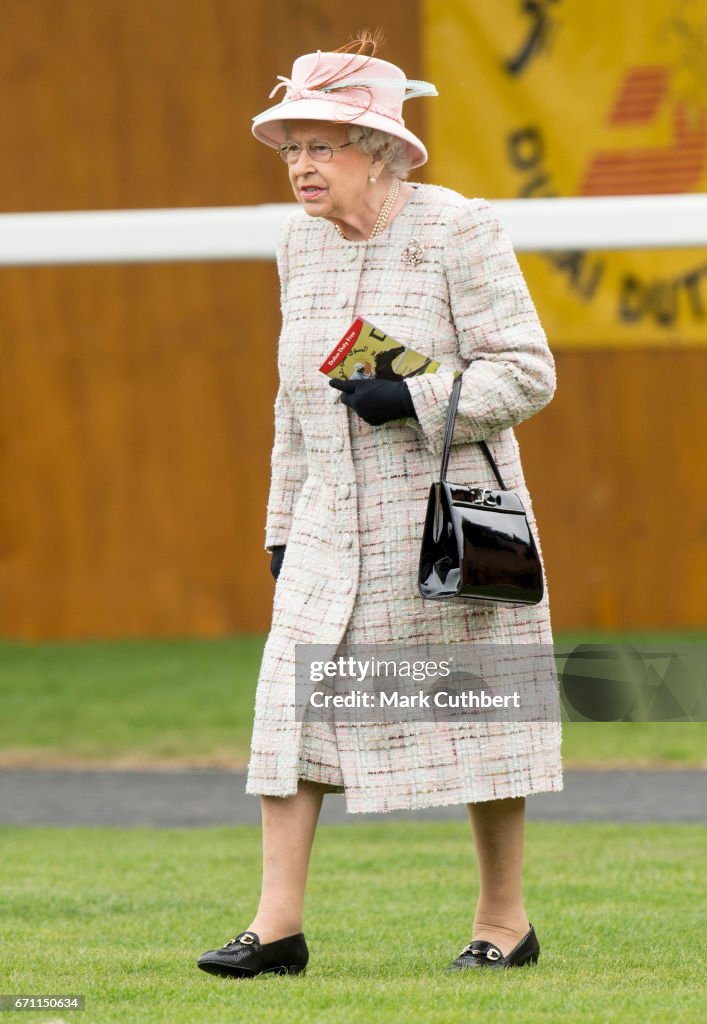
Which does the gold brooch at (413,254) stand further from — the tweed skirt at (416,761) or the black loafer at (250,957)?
the black loafer at (250,957)

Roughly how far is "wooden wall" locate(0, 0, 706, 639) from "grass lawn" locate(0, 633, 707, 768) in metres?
0.45

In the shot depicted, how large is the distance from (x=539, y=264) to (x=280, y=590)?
6.33 metres

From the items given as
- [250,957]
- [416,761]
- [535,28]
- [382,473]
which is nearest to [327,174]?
[382,473]

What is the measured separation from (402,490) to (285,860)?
0.78m

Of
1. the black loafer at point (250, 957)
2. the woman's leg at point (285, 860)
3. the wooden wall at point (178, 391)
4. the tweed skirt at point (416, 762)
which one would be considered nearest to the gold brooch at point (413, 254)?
the tweed skirt at point (416, 762)

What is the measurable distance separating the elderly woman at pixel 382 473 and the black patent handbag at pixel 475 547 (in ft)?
0.37

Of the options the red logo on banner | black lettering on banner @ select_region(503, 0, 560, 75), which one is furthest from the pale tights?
black lettering on banner @ select_region(503, 0, 560, 75)

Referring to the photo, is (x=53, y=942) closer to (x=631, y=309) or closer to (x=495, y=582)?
(x=495, y=582)

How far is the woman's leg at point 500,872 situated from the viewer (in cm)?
365

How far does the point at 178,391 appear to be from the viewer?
1020cm

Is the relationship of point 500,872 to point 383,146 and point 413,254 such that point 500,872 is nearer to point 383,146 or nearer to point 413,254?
point 413,254

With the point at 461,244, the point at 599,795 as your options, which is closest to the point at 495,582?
the point at 461,244

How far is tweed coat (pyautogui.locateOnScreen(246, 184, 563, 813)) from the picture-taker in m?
3.53

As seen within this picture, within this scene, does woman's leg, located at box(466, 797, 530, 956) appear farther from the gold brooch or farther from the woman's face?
the woman's face
